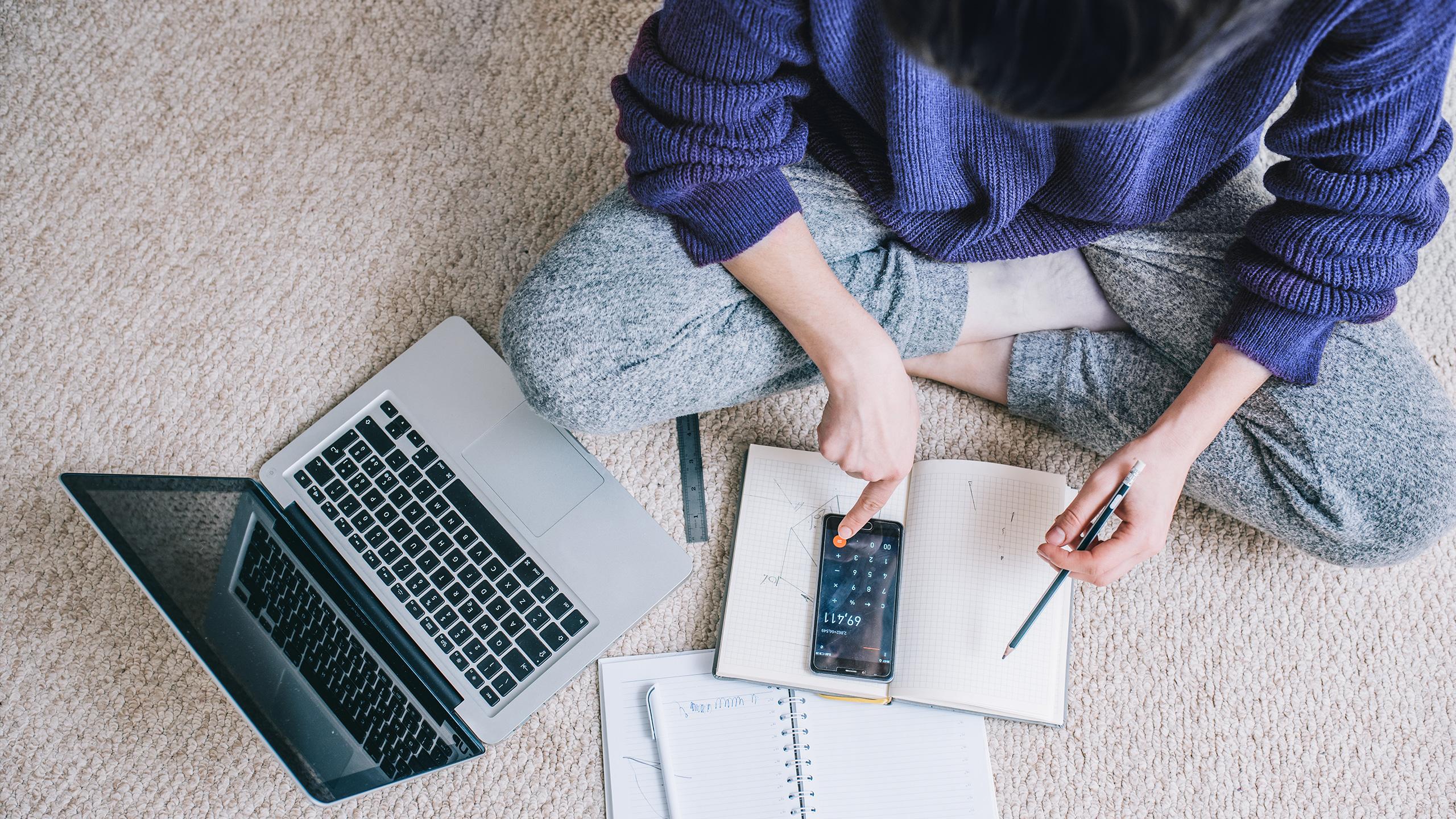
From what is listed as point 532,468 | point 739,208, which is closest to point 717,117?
point 739,208

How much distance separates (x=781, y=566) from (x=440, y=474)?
328 millimetres

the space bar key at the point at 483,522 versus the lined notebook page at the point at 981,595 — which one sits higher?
the space bar key at the point at 483,522

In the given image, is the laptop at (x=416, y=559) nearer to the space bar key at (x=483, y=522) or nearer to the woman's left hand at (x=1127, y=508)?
the space bar key at (x=483, y=522)

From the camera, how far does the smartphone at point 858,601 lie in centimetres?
80

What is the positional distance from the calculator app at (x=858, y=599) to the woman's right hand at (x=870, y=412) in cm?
11

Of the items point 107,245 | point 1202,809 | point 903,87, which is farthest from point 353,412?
point 1202,809

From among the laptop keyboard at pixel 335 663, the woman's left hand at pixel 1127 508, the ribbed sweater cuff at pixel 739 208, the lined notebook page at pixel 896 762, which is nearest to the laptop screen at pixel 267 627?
the laptop keyboard at pixel 335 663

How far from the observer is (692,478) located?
89cm

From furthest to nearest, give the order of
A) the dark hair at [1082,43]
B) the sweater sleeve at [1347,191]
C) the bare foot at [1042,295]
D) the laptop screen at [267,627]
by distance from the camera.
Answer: the bare foot at [1042,295]
the laptop screen at [267,627]
the sweater sleeve at [1347,191]
the dark hair at [1082,43]

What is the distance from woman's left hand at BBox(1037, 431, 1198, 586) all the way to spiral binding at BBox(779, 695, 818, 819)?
0.89 ft

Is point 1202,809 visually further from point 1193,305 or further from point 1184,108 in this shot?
point 1184,108

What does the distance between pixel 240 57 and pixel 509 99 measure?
30 cm

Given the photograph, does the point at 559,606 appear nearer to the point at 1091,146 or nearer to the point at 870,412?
the point at 870,412

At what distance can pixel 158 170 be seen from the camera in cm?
95
